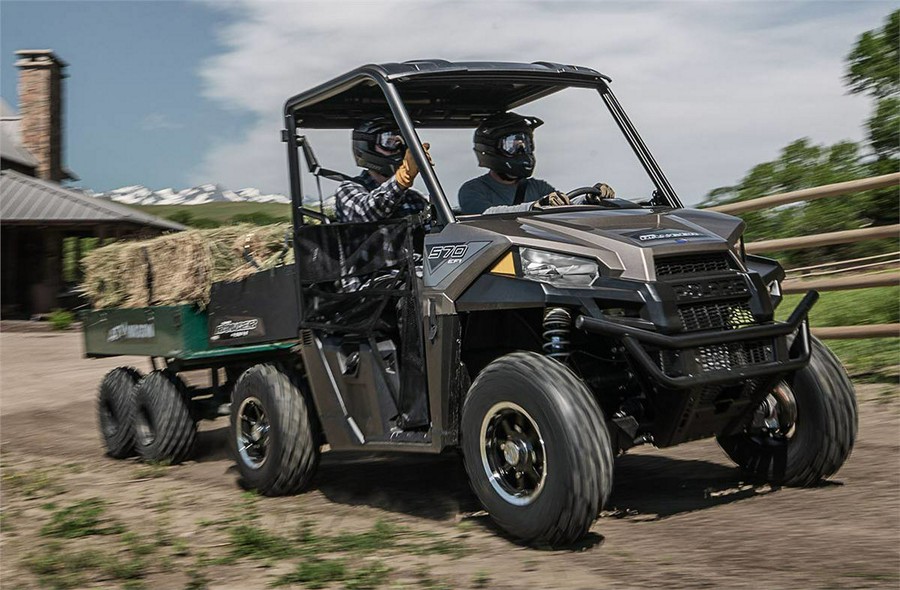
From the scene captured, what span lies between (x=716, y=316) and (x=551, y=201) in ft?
3.83

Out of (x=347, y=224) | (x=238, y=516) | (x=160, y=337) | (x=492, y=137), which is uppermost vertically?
(x=492, y=137)

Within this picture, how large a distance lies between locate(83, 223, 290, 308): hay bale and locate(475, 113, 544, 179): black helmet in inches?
82.2

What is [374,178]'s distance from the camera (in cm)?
669

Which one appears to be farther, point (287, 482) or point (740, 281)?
point (287, 482)

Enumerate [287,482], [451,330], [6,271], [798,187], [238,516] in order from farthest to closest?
[6,271], [798,187], [287,482], [238,516], [451,330]

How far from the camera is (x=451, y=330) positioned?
17.9 feet

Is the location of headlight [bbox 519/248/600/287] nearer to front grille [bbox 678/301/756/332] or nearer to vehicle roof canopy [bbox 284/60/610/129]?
front grille [bbox 678/301/756/332]

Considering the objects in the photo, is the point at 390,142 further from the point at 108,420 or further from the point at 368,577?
the point at 108,420

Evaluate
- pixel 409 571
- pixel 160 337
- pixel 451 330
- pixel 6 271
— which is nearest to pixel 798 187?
pixel 160 337

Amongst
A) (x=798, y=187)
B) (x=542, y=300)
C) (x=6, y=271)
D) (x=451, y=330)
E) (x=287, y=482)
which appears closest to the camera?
(x=542, y=300)

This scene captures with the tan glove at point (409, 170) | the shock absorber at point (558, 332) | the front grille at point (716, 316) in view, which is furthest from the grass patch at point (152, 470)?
the front grille at point (716, 316)

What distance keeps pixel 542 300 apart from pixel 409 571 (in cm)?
131

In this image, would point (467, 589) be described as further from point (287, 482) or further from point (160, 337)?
point (160, 337)

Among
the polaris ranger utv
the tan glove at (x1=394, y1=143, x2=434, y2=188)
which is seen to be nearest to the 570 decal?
the polaris ranger utv
